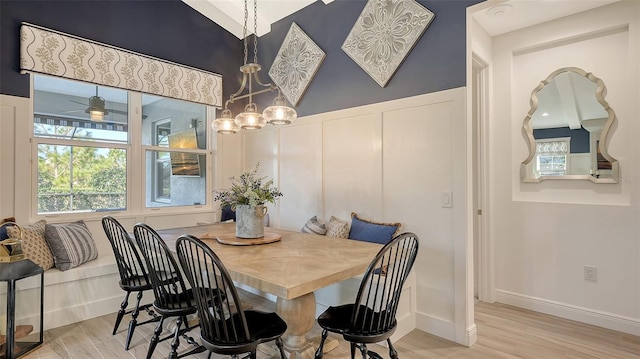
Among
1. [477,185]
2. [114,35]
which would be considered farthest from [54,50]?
[477,185]

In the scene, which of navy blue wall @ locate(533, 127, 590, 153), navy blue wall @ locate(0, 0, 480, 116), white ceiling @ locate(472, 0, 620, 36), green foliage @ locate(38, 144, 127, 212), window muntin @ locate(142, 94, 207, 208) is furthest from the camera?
window muntin @ locate(142, 94, 207, 208)

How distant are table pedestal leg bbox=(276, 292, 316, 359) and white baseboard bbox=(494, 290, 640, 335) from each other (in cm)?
220

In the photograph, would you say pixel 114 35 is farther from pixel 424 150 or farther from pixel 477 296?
pixel 477 296

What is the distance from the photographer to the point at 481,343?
2512 mm

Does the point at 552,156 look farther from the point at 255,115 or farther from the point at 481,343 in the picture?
the point at 255,115

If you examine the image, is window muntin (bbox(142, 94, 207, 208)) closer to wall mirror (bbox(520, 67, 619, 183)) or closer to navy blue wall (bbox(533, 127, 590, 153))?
wall mirror (bbox(520, 67, 619, 183))

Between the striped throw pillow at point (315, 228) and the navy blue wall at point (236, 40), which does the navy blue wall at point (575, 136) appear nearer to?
the navy blue wall at point (236, 40)

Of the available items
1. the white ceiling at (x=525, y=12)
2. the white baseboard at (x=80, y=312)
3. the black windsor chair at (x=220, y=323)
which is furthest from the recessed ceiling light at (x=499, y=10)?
the white baseboard at (x=80, y=312)

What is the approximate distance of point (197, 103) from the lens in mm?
4133

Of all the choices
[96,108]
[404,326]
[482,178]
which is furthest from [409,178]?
[96,108]

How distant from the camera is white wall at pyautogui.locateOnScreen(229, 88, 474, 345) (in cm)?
258

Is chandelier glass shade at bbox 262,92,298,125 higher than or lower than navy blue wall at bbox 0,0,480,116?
lower

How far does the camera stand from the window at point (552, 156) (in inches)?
120

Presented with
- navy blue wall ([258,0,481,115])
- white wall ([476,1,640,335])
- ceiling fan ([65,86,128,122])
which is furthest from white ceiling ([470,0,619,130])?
ceiling fan ([65,86,128,122])
